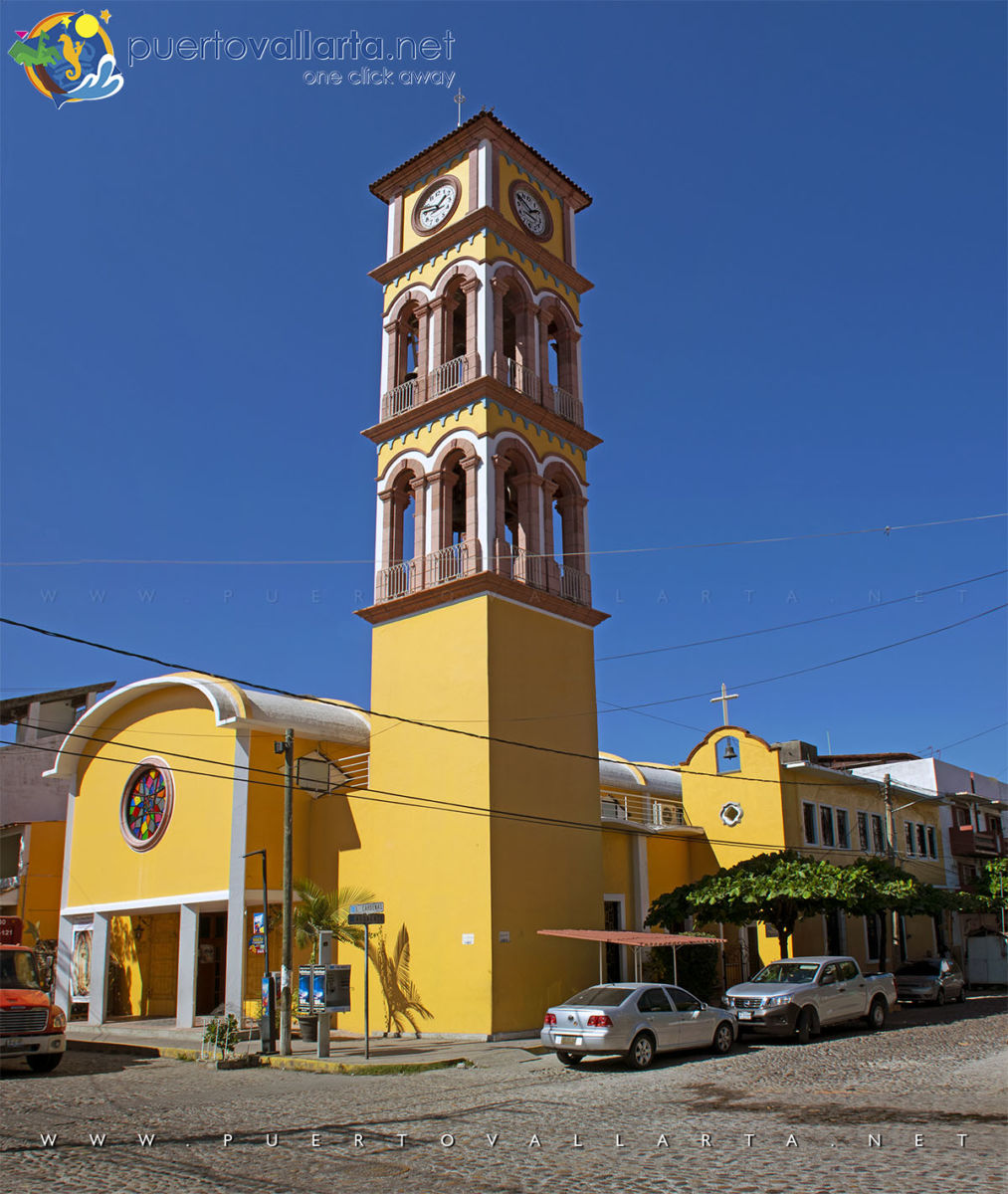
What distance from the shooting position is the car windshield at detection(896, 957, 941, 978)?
98.5 feet

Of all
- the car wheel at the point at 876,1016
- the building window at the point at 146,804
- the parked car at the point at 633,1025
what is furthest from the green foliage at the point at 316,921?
the car wheel at the point at 876,1016

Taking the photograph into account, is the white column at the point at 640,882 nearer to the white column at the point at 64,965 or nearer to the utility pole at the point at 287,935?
the utility pole at the point at 287,935

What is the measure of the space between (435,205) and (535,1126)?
83.2 ft

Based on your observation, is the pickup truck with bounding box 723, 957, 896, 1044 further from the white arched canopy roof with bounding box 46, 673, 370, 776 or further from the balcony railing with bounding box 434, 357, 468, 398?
the balcony railing with bounding box 434, 357, 468, 398

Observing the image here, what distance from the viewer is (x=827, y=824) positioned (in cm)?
3453

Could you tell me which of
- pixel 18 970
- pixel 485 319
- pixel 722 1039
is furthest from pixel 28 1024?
pixel 485 319

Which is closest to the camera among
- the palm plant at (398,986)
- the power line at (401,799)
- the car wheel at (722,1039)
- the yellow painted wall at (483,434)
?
the car wheel at (722,1039)

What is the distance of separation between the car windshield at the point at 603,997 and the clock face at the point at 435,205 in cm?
2097

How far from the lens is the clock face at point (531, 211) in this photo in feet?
97.8

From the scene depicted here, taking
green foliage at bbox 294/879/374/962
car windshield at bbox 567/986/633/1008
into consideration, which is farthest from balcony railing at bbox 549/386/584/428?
car windshield at bbox 567/986/633/1008

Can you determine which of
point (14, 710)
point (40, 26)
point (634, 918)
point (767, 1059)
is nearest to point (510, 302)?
point (40, 26)

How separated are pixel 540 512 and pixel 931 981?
17.2 m

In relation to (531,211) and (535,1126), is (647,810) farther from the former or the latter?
(535,1126)

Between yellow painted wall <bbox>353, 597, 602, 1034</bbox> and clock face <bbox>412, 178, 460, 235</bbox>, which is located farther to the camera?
clock face <bbox>412, 178, 460, 235</bbox>
